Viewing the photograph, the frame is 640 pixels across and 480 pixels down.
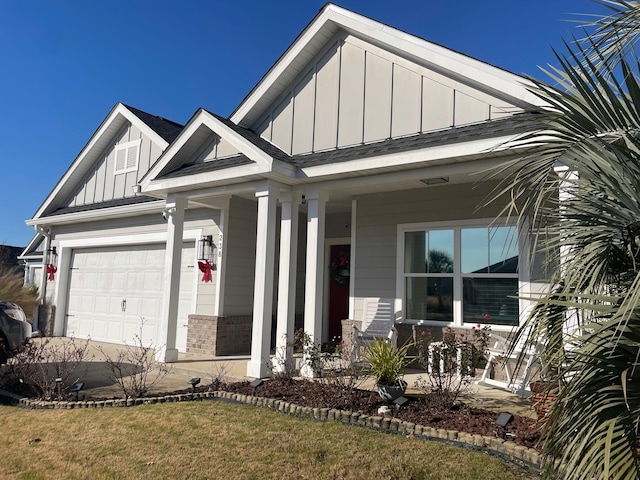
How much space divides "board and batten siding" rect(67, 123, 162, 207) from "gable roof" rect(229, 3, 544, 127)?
4.70 m

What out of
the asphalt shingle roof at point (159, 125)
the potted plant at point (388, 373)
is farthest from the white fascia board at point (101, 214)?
the potted plant at point (388, 373)

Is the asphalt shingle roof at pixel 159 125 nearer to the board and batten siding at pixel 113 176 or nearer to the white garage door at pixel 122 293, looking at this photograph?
the board and batten siding at pixel 113 176

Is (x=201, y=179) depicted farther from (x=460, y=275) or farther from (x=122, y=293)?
(x=122, y=293)

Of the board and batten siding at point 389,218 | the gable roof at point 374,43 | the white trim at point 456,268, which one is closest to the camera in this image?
the gable roof at point 374,43

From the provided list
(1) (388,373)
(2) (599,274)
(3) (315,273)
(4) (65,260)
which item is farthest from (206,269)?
(2) (599,274)

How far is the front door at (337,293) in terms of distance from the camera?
35.7 feet

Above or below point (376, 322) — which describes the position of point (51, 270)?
above

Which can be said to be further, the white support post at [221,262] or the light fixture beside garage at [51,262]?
the light fixture beside garage at [51,262]

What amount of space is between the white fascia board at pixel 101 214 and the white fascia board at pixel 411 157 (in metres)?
5.47

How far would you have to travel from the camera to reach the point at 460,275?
8039mm

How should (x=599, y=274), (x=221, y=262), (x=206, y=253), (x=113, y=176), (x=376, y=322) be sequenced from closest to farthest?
1. (x=599, y=274)
2. (x=376, y=322)
3. (x=221, y=262)
4. (x=206, y=253)
5. (x=113, y=176)

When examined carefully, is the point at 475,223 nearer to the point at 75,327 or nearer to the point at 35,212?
the point at 75,327

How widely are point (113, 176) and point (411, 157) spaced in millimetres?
10069

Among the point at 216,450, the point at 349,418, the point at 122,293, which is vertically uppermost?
the point at 122,293
